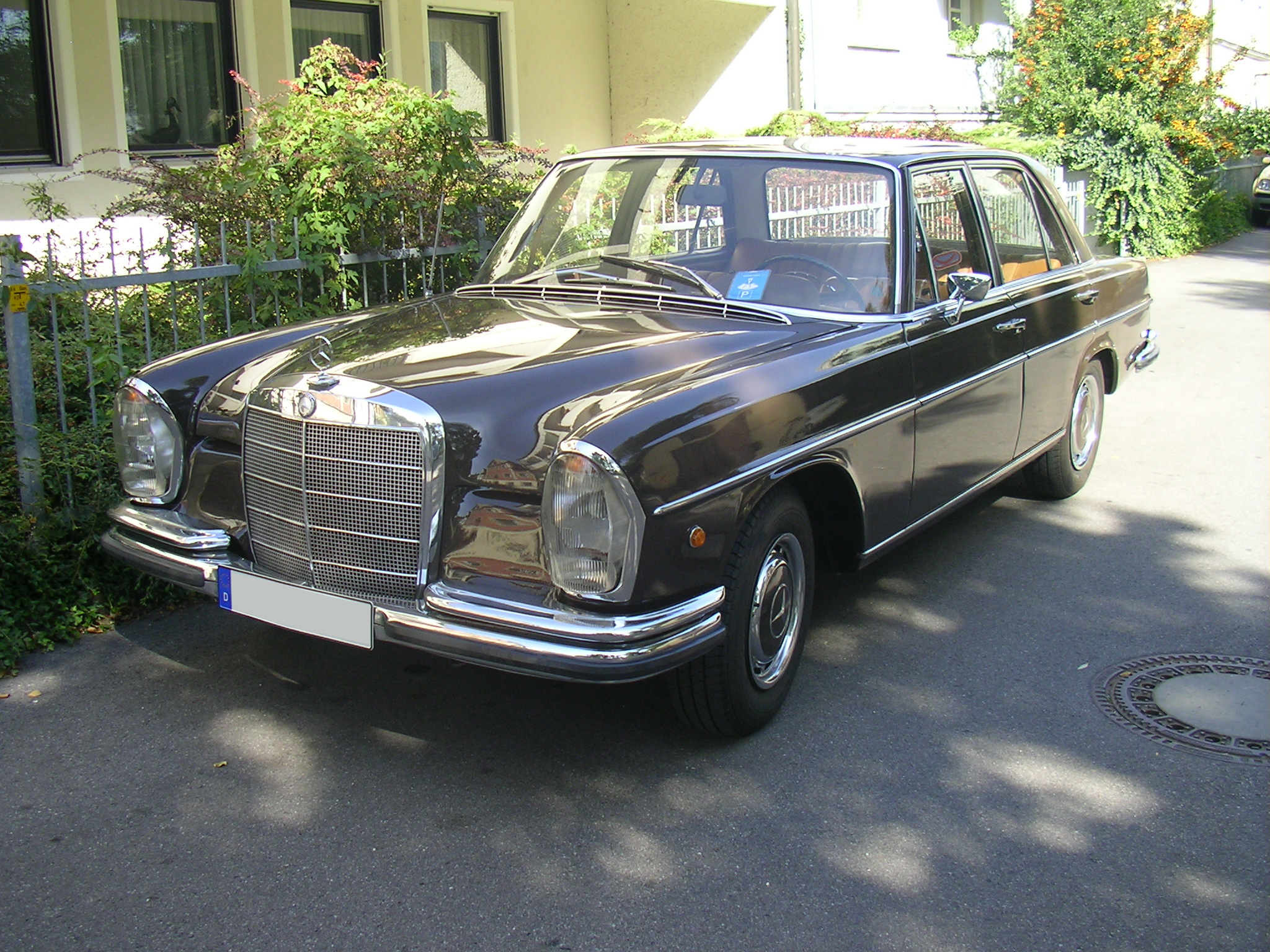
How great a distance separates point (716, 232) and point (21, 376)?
106 inches

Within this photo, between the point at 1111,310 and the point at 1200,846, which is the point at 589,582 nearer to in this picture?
the point at 1200,846

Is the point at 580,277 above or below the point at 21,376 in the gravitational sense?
above

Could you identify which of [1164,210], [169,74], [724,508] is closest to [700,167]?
[724,508]

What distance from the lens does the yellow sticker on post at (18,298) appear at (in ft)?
14.9

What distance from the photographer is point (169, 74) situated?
9.73 meters

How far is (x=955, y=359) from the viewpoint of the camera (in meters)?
4.44

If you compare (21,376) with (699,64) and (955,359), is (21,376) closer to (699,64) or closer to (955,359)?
(955,359)

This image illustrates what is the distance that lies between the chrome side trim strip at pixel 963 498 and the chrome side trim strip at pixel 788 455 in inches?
17.5

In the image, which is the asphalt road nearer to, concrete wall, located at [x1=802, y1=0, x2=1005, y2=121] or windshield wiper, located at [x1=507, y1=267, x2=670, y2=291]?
windshield wiper, located at [x1=507, y1=267, x2=670, y2=291]

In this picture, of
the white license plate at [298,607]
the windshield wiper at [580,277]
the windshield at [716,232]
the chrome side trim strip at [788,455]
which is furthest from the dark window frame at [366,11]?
the white license plate at [298,607]

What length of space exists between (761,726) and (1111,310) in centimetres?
350

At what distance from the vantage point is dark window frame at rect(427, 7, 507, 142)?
1232cm

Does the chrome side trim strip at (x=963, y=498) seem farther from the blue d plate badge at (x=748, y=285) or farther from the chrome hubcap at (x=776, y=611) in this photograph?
the blue d plate badge at (x=748, y=285)

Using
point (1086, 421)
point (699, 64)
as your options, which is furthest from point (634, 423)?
point (699, 64)
